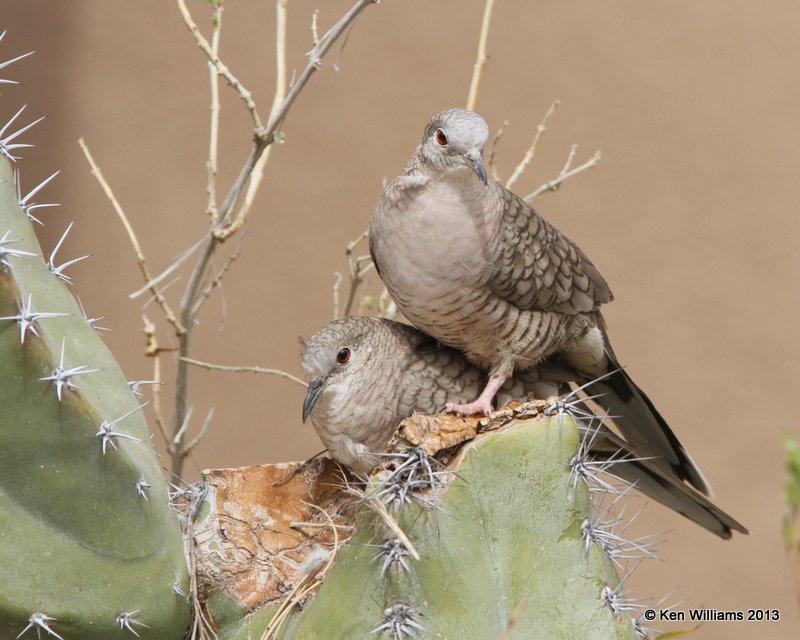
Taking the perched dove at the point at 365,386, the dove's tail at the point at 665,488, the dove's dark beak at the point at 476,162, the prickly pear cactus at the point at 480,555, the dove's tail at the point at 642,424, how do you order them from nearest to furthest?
the prickly pear cactus at the point at 480,555 → the dove's dark beak at the point at 476,162 → the perched dove at the point at 365,386 → the dove's tail at the point at 665,488 → the dove's tail at the point at 642,424

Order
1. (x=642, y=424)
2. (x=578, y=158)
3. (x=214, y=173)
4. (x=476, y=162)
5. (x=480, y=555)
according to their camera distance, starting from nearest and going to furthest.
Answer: (x=480, y=555), (x=476, y=162), (x=642, y=424), (x=214, y=173), (x=578, y=158)

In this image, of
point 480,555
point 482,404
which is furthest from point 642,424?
point 480,555

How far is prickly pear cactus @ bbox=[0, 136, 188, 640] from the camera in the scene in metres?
1.04

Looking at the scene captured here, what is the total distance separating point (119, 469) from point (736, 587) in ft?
8.39

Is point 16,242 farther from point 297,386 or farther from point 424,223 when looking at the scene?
point 297,386

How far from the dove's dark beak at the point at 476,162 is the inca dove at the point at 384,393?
1.20ft

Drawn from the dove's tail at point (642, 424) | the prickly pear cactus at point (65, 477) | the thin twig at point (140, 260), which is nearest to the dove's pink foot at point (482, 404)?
the dove's tail at point (642, 424)

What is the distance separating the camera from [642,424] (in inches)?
77.0

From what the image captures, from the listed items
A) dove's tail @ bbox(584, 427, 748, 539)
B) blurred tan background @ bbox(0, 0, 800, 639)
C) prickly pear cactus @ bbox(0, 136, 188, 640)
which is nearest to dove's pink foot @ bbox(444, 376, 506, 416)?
dove's tail @ bbox(584, 427, 748, 539)

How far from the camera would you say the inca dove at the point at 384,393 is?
165 centimetres

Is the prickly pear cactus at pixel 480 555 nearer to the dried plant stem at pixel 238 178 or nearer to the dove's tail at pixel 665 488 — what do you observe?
the dove's tail at pixel 665 488

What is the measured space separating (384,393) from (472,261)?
0.91ft

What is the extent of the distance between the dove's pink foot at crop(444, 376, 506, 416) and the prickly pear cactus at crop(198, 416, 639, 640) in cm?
34

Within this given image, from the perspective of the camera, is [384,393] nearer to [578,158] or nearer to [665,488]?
[665,488]
